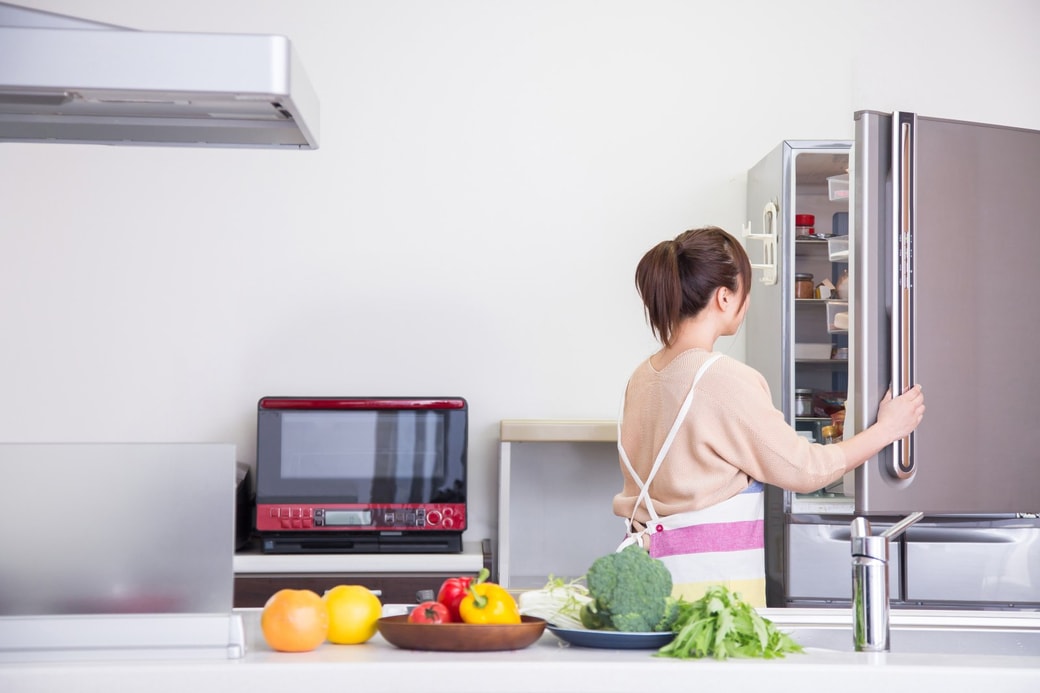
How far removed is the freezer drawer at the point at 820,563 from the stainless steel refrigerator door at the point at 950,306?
0.82 metres

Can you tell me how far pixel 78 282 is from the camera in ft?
11.2

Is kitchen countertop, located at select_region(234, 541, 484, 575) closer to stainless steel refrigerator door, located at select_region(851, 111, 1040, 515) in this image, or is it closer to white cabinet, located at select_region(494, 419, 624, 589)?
white cabinet, located at select_region(494, 419, 624, 589)

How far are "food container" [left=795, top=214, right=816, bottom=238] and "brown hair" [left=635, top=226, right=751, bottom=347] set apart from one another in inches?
55.4

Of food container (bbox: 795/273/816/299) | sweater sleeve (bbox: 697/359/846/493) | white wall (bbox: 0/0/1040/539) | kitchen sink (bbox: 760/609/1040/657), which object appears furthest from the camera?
white wall (bbox: 0/0/1040/539)

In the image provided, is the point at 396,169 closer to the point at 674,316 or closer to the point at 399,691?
the point at 674,316

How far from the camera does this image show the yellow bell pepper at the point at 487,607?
129 cm

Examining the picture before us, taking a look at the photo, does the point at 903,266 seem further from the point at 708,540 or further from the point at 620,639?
the point at 620,639

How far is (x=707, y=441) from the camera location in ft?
6.31

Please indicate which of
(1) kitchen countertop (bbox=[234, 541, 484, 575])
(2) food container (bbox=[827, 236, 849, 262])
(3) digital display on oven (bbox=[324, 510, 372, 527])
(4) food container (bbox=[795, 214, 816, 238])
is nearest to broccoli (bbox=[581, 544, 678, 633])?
(1) kitchen countertop (bbox=[234, 541, 484, 575])

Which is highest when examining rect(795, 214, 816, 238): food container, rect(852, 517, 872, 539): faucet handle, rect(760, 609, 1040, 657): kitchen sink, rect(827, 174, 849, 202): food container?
rect(827, 174, 849, 202): food container

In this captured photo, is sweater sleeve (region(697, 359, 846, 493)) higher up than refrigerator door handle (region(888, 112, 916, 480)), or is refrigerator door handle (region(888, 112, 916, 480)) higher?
refrigerator door handle (region(888, 112, 916, 480))

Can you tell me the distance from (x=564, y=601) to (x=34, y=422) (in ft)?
8.32

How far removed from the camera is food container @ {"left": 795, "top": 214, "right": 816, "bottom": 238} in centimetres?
334

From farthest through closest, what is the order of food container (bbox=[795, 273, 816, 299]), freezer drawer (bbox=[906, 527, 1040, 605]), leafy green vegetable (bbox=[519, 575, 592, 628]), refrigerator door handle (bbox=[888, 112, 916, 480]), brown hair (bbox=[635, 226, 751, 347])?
1. food container (bbox=[795, 273, 816, 299])
2. freezer drawer (bbox=[906, 527, 1040, 605])
3. refrigerator door handle (bbox=[888, 112, 916, 480])
4. brown hair (bbox=[635, 226, 751, 347])
5. leafy green vegetable (bbox=[519, 575, 592, 628])
